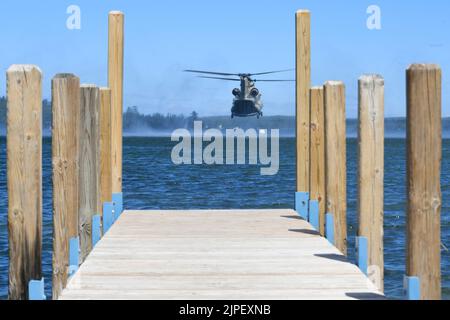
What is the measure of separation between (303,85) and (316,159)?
1245mm

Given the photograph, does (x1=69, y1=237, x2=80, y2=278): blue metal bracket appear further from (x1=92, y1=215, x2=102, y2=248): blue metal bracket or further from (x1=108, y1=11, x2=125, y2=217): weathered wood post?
(x1=108, y1=11, x2=125, y2=217): weathered wood post

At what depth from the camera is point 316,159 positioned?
10922mm

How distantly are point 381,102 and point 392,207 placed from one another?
27728 mm

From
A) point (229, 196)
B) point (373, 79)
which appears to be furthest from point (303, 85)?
point (229, 196)

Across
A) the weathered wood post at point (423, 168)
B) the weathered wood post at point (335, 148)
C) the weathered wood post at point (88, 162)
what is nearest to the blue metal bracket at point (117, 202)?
the weathered wood post at point (88, 162)

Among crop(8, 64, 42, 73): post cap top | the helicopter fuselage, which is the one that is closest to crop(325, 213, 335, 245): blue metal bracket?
crop(8, 64, 42, 73): post cap top

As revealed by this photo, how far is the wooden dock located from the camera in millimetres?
7172

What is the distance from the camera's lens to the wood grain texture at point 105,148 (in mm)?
11172

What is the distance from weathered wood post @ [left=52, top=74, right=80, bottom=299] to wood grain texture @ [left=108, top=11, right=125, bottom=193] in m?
4.32

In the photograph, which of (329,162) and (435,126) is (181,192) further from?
(435,126)

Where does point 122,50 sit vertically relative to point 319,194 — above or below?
above

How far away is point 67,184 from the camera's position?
294 inches

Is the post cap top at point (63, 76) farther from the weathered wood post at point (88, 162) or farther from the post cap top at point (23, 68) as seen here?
the weathered wood post at point (88, 162)

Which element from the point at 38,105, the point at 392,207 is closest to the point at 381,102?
the point at 38,105
